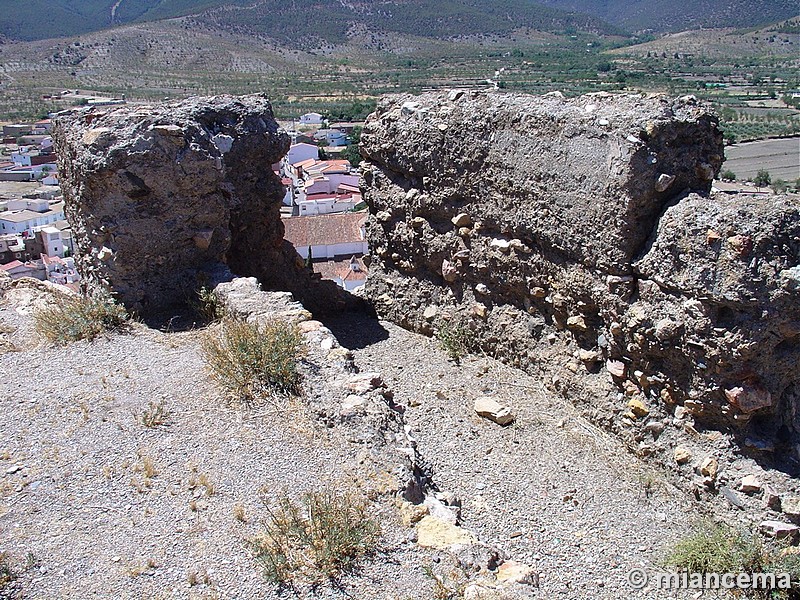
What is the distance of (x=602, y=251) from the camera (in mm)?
5520

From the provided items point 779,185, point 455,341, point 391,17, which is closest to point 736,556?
point 455,341

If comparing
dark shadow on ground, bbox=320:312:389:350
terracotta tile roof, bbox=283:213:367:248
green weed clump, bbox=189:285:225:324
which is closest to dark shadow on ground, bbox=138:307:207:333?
green weed clump, bbox=189:285:225:324

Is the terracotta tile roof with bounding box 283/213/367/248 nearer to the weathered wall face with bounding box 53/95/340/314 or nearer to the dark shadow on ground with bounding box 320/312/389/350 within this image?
the dark shadow on ground with bounding box 320/312/389/350

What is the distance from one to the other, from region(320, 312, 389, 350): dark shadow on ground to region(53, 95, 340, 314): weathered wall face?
4.84ft

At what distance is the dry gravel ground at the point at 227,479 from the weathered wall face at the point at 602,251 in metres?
0.57

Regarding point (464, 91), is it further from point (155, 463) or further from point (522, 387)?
point (155, 463)

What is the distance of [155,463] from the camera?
447cm

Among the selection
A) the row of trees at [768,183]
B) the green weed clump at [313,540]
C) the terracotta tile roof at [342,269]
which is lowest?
the terracotta tile roof at [342,269]

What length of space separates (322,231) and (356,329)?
15649mm

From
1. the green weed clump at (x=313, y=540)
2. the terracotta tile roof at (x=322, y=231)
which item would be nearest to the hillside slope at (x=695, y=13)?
the terracotta tile roof at (x=322, y=231)

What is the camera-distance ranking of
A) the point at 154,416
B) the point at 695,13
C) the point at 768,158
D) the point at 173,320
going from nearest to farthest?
1. the point at 154,416
2. the point at 173,320
3. the point at 768,158
4. the point at 695,13

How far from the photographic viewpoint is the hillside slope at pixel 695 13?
4085 inches

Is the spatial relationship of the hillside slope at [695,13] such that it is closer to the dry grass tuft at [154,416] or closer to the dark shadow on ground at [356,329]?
the dark shadow on ground at [356,329]

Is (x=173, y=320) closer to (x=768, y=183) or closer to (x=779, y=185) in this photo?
(x=768, y=183)
